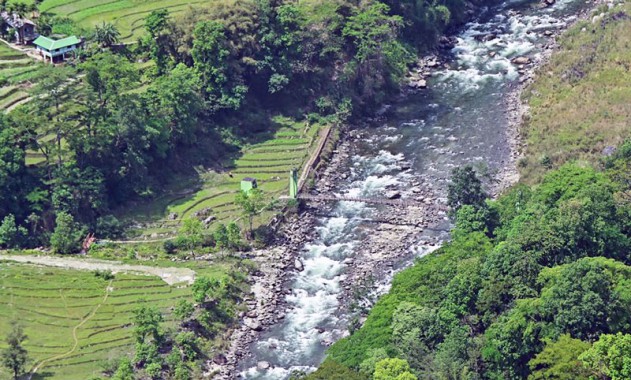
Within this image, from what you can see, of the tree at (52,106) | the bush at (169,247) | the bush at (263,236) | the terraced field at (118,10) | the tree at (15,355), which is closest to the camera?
the tree at (15,355)

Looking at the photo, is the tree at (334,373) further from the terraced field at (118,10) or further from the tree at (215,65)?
the terraced field at (118,10)

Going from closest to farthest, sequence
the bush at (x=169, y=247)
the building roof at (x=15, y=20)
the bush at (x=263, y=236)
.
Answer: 1. the bush at (x=169, y=247)
2. the bush at (x=263, y=236)
3. the building roof at (x=15, y=20)

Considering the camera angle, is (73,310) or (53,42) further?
(53,42)

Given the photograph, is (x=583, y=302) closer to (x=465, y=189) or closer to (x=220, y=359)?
(x=465, y=189)

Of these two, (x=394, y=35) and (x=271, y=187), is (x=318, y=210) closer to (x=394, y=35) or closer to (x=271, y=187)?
(x=271, y=187)

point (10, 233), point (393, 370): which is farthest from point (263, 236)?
→ point (393, 370)

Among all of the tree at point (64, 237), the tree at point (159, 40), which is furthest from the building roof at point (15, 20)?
the tree at point (64, 237)

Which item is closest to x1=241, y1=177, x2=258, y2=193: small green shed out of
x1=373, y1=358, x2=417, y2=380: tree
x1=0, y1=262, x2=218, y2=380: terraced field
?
x1=0, y1=262, x2=218, y2=380: terraced field
